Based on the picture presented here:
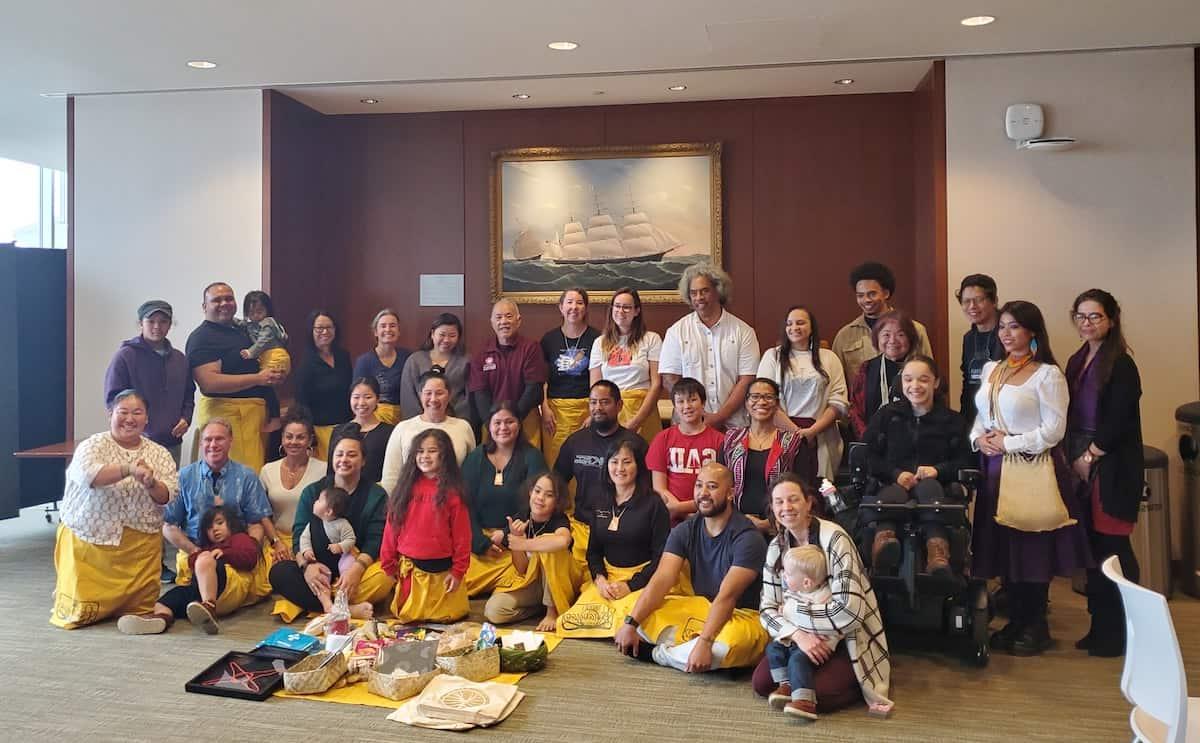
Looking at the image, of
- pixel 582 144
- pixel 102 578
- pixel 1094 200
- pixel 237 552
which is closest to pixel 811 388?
pixel 1094 200

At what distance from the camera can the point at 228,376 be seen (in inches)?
222

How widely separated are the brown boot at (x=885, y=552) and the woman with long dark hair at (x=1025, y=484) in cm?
58

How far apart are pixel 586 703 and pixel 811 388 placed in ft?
6.56

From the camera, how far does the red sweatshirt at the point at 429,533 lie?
4.62 metres

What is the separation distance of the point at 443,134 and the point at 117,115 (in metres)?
2.14

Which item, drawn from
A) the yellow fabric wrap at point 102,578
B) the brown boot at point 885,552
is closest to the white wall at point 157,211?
the yellow fabric wrap at point 102,578

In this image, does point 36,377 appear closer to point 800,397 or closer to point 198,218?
point 198,218

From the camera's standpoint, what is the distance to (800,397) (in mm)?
4906

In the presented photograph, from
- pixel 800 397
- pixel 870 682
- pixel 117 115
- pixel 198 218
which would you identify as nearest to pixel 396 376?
pixel 198 218

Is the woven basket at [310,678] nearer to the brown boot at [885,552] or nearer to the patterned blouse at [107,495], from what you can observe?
the patterned blouse at [107,495]

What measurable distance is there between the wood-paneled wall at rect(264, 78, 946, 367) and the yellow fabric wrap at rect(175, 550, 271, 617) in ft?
6.80

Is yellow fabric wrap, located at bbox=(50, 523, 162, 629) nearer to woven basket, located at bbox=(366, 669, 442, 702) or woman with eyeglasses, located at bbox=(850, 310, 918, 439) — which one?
woven basket, located at bbox=(366, 669, 442, 702)

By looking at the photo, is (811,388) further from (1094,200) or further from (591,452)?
(1094,200)

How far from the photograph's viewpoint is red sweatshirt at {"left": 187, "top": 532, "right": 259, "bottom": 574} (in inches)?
190
